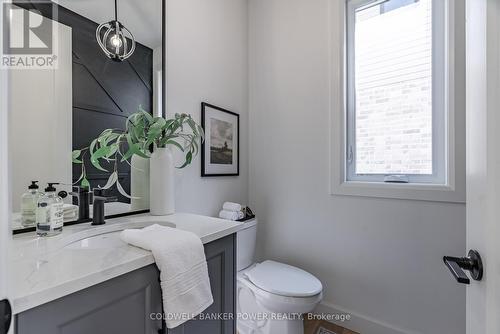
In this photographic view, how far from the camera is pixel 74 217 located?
956 mm

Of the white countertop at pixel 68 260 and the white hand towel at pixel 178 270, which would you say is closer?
the white countertop at pixel 68 260

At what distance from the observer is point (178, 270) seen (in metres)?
0.72

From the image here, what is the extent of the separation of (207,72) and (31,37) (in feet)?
3.05

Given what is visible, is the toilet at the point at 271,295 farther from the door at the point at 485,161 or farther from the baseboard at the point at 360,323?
the door at the point at 485,161

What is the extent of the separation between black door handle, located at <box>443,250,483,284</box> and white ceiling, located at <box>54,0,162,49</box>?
152 cm

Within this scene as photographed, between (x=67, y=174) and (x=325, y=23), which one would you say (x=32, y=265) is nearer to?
(x=67, y=174)

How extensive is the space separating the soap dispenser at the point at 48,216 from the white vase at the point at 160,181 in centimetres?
39

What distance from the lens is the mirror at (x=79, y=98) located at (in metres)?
0.83

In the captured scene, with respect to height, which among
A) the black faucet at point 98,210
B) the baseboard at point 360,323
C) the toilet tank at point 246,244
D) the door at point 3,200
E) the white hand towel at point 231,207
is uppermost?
the door at point 3,200

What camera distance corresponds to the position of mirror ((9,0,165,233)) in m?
0.83

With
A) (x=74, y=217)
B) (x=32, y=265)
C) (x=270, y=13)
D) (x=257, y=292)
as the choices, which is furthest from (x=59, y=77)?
(x=270, y=13)

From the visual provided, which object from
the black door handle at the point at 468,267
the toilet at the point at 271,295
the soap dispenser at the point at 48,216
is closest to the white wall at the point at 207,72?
the toilet at the point at 271,295

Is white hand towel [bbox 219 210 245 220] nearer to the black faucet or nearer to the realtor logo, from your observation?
the black faucet

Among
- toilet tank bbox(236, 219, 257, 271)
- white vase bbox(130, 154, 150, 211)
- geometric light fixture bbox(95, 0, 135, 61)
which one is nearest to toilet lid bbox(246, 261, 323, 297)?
toilet tank bbox(236, 219, 257, 271)
